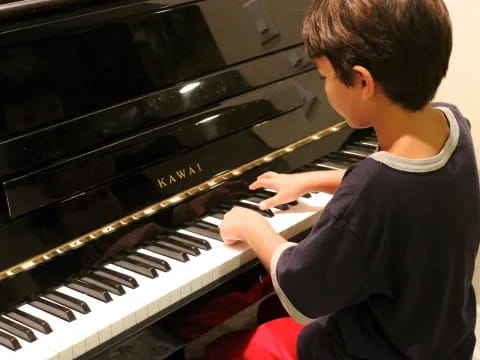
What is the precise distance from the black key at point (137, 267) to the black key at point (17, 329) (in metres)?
0.23

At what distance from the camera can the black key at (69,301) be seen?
3.79 feet

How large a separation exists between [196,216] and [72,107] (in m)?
0.36

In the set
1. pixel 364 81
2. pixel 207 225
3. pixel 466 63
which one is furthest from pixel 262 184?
pixel 466 63

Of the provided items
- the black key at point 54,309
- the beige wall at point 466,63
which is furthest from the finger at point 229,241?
the beige wall at point 466,63

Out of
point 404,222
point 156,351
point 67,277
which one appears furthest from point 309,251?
point 67,277

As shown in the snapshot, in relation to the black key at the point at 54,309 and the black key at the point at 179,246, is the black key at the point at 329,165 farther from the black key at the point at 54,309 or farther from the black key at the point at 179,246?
the black key at the point at 54,309

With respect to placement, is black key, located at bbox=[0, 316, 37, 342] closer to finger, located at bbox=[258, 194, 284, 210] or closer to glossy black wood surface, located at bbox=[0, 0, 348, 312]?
glossy black wood surface, located at bbox=[0, 0, 348, 312]

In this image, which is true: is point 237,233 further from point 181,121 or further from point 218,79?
point 218,79

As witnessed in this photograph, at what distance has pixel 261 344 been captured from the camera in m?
1.38

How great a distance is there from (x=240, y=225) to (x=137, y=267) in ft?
0.70

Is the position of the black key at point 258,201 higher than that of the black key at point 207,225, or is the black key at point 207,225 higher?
the black key at point 207,225

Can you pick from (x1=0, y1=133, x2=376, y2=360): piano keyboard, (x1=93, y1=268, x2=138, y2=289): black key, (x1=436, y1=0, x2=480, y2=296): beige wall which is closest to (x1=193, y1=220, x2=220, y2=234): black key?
(x1=0, y1=133, x2=376, y2=360): piano keyboard

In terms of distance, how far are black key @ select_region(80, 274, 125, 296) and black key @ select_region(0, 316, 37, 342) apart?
0.53 ft

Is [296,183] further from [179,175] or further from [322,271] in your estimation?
[322,271]
